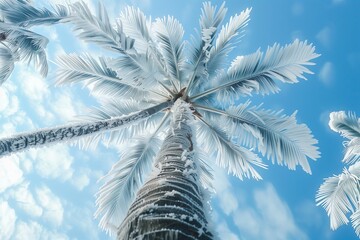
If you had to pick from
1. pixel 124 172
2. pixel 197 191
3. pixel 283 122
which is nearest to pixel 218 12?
pixel 283 122

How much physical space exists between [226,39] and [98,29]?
345 cm

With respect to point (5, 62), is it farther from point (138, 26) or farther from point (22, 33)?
point (138, 26)

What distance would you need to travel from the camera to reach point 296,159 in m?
8.39

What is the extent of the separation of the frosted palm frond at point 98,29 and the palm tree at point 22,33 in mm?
471

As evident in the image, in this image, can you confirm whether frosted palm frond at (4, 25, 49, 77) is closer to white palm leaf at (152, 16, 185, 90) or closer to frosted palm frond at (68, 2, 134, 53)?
frosted palm frond at (68, 2, 134, 53)

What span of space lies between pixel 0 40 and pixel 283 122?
6188 mm

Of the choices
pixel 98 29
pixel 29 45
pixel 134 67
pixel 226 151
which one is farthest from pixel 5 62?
pixel 226 151

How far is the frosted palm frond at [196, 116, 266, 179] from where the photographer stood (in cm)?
901

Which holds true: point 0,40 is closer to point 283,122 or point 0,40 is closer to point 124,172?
point 124,172

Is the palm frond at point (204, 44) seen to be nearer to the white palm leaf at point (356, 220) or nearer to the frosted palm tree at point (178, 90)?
the frosted palm tree at point (178, 90)

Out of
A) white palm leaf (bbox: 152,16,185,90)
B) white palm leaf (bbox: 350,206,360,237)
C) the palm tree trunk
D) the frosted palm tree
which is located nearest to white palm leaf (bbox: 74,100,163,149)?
the frosted palm tree

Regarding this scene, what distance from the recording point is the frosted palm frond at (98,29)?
6.94 meters

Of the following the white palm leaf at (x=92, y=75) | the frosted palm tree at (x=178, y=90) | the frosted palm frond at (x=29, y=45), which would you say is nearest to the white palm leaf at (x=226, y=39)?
the frosted palm tree at (x=178, y=90)

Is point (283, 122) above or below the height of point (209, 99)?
below
